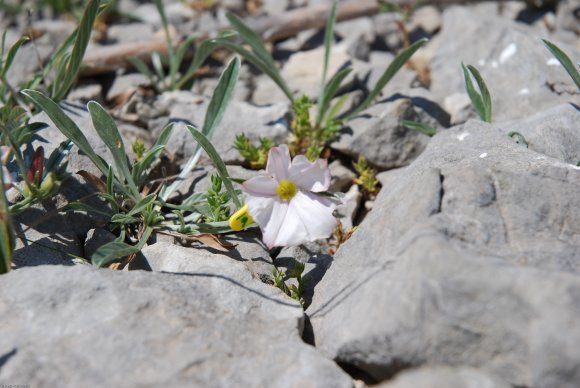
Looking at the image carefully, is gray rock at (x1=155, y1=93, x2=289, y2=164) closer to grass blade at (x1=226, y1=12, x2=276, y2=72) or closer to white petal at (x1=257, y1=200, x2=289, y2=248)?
grass blade at (x1=226, y1=12, x2=276, y2=72)

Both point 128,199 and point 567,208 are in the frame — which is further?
point 128,199

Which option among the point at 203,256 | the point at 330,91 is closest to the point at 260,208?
the point at 203,256

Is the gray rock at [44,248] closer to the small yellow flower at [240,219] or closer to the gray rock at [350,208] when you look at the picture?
the small yellow flower at [240,219]

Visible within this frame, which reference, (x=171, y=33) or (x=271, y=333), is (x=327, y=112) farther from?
(x=271, y=333)

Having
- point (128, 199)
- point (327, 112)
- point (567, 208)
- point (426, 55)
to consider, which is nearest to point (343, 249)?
point (567, 208)

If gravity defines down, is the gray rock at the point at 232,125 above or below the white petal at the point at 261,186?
below

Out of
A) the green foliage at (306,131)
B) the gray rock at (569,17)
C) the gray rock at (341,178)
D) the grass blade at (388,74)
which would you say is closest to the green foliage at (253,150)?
the green foliage at (306,131)

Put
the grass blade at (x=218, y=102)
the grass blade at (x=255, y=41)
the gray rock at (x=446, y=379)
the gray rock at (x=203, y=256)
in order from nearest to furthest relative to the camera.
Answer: the gray rock at (x=446, y=379), the gray rock at (x=203, y=256), the grass blade at (x=218, y=102), the grass blade at (x=255, y=41)

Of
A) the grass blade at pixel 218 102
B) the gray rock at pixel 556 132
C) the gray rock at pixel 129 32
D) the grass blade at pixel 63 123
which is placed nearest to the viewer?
the grass blade at pixel 63 123

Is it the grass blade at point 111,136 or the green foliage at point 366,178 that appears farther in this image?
the green foliage at point 366,178

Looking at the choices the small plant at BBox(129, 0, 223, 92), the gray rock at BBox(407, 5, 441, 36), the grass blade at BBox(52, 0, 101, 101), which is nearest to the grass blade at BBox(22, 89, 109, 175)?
the grass blade at BBox(52, 0, 101, 101)
